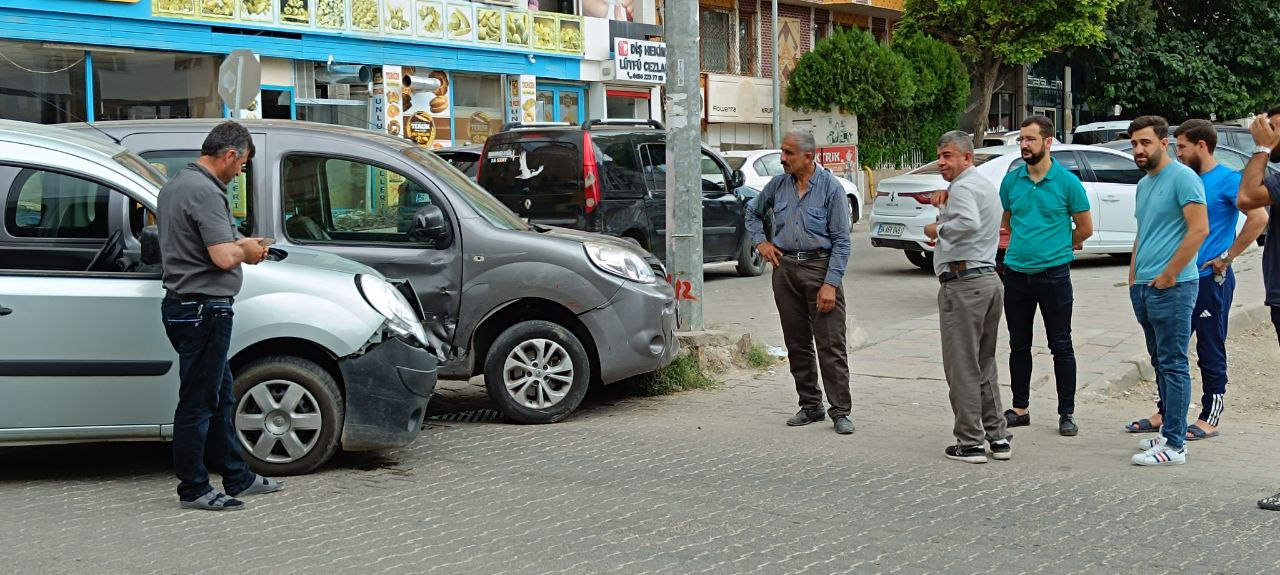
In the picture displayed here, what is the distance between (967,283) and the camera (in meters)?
6.79

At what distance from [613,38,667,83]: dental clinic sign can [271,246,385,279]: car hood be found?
894 inches

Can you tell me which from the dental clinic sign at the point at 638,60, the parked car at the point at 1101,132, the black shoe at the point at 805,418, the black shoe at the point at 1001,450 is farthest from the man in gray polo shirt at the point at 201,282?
the parked car at the point at 1101,132

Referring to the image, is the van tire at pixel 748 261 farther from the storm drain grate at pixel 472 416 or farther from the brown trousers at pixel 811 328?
the brown trousers at pixel 811 328

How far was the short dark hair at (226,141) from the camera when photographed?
219 inches

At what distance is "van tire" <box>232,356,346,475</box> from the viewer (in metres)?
6.26

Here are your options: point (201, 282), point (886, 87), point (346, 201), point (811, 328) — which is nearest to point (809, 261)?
point (811, 328)

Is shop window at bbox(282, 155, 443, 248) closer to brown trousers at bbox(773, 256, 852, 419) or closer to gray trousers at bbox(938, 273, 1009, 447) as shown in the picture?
brown trousers at bbox(773, 256, 852, 419)

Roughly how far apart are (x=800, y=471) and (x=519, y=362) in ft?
6.83

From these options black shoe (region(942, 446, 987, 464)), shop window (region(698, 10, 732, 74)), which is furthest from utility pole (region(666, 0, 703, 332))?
shop window (region(698, 10, 732, 74))

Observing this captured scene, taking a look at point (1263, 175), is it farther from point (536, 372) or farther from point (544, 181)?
point (544, 181)

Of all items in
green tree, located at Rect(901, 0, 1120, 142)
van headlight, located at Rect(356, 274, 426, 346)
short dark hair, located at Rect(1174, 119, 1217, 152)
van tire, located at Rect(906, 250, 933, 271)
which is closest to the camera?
van headlight, located at Rect(356, 274, 426, 346)

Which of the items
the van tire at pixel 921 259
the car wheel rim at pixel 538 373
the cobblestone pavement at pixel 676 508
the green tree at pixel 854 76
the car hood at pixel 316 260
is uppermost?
the green tree at pixel 854 76

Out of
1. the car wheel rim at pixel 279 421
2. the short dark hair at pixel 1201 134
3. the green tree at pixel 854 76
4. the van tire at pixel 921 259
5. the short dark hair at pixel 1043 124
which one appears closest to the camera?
the car wheel rim at pixel 279 421

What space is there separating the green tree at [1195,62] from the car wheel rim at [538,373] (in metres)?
36.0
